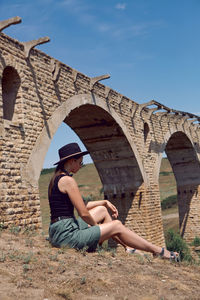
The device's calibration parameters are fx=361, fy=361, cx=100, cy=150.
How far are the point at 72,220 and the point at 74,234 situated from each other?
189mm

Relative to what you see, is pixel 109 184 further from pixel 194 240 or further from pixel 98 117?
pixel 194 240

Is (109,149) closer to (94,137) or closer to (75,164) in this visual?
(94,137)

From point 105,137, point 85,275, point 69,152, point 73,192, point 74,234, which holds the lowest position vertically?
point 85,275

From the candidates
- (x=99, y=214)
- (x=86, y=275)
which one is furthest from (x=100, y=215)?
(x=86, y=275)

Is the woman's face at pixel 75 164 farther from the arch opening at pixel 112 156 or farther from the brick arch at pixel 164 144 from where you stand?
the brick arch at pixel 164 144

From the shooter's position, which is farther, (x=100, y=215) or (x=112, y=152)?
(x=112, y=152)

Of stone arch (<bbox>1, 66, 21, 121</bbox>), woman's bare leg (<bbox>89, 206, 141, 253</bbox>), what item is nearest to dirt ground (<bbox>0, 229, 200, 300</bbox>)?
woman's bare leg (<bbox>89, 206, 141, 253</bbox>)

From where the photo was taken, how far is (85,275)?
4.19m

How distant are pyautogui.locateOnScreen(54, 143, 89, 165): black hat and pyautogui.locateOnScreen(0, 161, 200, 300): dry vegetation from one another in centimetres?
130

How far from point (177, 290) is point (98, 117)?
30.7 feet

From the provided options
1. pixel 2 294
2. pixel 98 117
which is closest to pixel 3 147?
pixel 2 294

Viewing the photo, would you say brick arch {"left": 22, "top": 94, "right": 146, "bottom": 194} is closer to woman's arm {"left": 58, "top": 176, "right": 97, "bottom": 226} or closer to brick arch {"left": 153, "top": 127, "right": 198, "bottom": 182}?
brick arch {"left": 153, "top": 127, "right": 198, "bottom": 182}

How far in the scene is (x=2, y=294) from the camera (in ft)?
11.0

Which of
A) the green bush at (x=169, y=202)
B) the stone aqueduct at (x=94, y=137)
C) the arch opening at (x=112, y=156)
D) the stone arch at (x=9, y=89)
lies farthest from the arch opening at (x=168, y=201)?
the stone arch at (x=9, y=89)
